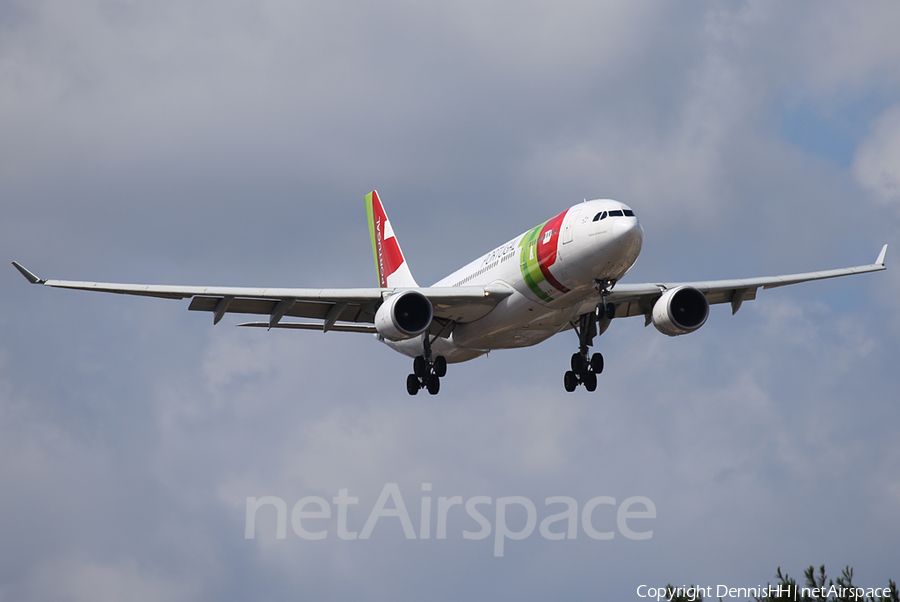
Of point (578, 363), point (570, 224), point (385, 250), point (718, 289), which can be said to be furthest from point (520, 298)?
point (385, 250)

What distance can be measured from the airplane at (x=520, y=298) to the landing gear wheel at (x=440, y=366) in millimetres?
34

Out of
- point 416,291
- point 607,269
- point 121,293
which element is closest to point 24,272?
point 121,293

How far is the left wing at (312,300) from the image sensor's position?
111ft

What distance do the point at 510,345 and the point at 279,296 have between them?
7968 mm

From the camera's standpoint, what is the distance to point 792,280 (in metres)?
39.6

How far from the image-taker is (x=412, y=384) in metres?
37.8

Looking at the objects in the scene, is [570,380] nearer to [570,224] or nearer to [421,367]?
[421,367]

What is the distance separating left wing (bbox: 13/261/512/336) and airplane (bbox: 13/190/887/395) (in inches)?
1.3

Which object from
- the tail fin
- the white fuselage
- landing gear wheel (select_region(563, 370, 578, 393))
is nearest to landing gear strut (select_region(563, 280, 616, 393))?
landing gear wheel (select_region(563, 370, 578, 393))

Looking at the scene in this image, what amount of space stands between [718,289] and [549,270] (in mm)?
8591

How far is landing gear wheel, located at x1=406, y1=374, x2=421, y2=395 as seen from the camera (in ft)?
124

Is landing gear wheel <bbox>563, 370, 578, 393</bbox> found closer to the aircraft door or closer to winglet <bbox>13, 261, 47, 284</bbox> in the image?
the aircraft door

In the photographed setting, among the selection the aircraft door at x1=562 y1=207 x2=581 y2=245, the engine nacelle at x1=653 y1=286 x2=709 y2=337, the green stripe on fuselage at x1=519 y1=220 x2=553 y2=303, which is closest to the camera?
the aircraft door at x1=562 y1=207 x2=581 y2=245

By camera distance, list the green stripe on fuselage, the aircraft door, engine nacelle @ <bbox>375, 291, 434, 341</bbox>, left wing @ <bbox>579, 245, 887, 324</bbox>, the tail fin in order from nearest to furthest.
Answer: the aircraft door → the green stripe on fuselage → engine nacelle @ <bbox>375, 291, 434, 341</bbox> → left wing @ <bbox>579, 245, 887, 324</bbox> → the tail fin
